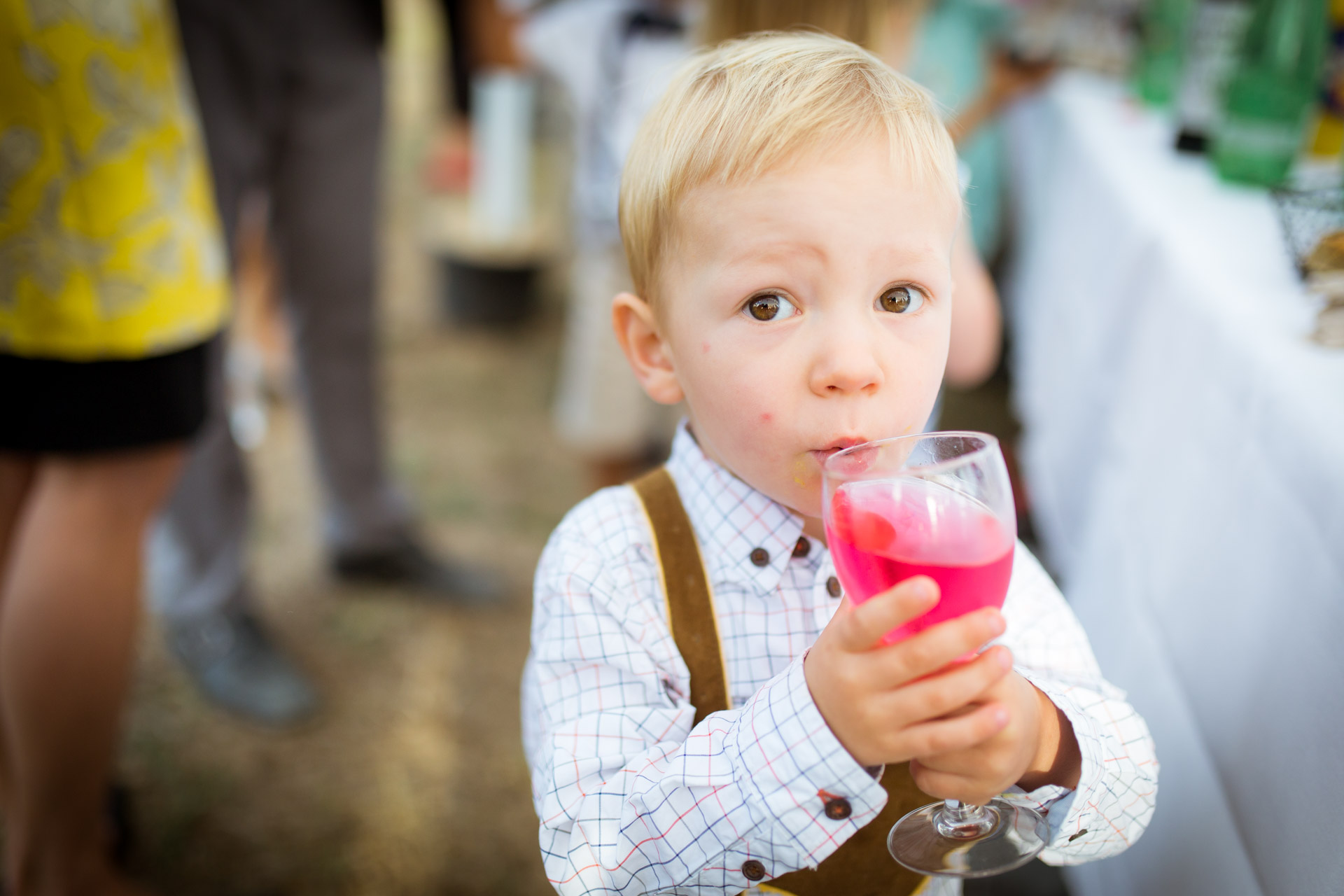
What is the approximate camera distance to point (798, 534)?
2.65 ft

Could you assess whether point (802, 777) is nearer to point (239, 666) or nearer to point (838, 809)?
point (838, 809)

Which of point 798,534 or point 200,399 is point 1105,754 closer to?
point 798,534

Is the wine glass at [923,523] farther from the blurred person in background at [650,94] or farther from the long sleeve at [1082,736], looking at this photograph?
the blurred person in background at [650,94]

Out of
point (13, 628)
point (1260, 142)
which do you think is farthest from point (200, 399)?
point (1260, 142)

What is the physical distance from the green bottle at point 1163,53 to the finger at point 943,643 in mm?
1956

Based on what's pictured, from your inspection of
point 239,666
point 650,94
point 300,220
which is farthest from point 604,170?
point 239,666

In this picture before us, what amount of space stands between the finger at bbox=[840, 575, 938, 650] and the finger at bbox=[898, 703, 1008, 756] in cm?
7

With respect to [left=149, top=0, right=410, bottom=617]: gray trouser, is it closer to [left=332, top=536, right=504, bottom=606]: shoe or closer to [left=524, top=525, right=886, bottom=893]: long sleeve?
[left=332, top=536, right=504, bottom=606]: shoe

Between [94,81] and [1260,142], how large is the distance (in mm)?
1594

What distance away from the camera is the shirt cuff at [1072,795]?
28.2 inches

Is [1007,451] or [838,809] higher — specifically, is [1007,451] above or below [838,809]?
below

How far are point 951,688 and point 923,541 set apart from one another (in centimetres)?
9

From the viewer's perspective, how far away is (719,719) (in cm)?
71

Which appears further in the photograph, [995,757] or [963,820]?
[963,820]
